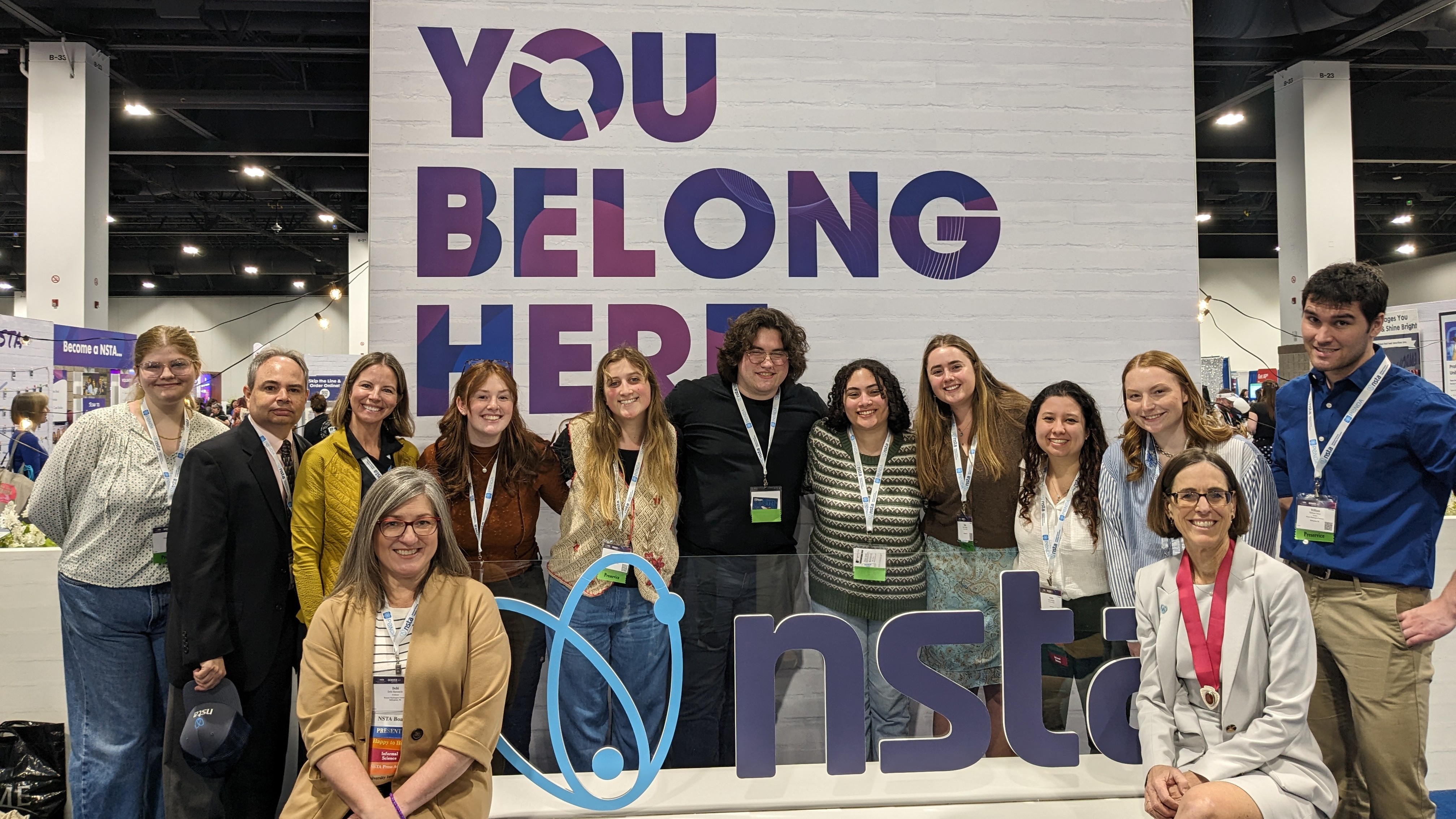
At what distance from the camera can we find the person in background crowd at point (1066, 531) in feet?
8.29

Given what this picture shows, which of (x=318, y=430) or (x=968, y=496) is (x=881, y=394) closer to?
(x=968, y=496)

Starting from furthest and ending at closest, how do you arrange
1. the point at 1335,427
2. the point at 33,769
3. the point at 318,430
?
the point at 318,430 < the point at 33,769 < the point at 1335,427

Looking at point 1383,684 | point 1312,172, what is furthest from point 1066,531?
point 1312,172

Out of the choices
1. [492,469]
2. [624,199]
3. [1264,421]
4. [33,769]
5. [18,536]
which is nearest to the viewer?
[492,469]

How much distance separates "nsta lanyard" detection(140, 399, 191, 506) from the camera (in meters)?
2.67

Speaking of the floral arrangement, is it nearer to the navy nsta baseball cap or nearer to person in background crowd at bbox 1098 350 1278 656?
the navy nsta baseball cap

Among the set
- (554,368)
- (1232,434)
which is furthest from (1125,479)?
(554,368)

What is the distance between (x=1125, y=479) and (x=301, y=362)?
2.64 metres

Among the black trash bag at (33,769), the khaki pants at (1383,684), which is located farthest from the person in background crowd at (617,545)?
the black trash bag at (33,769)

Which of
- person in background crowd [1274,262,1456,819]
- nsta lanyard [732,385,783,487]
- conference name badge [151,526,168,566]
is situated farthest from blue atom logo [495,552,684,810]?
person in background crowd [1274,262,1456,819]

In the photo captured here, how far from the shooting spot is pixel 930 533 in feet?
9.27

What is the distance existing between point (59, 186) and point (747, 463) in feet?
23.2

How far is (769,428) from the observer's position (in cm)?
299

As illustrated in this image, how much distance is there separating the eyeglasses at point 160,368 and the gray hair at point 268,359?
198mm
